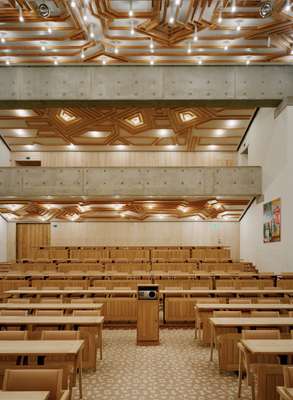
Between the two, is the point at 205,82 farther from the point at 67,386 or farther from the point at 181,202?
the point at 67,386

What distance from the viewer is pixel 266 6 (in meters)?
10.1

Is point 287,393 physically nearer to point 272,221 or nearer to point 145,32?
point 145,32

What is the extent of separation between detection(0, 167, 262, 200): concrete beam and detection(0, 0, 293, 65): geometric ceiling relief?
4.62 meters

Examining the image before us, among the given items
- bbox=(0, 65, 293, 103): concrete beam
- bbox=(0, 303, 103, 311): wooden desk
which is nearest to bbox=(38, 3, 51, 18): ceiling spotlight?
bbox=(0, 65, 293, 103): concrete beam

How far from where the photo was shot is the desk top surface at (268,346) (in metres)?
4.27

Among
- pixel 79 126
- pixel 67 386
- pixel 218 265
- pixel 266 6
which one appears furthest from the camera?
pixel 79 126

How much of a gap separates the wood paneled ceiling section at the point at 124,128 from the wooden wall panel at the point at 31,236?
14.6 ft

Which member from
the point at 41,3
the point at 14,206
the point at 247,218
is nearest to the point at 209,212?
the point at 247,218

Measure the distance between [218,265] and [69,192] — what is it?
264 inches

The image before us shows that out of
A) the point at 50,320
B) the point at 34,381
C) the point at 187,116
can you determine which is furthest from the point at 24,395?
the point at 187,116

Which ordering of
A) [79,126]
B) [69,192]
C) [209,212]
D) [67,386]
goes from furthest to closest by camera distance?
[209,212], [79,126], [69,192], [67,386]

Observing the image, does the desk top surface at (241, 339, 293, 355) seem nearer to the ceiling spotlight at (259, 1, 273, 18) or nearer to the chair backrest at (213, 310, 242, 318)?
the chair backrest at (213, 310, 242, 318)

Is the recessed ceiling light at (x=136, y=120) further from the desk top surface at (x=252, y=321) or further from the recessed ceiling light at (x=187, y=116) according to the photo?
the desk top surface at (x=252, y=321)

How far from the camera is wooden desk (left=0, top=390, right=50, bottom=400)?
300 centimetres
